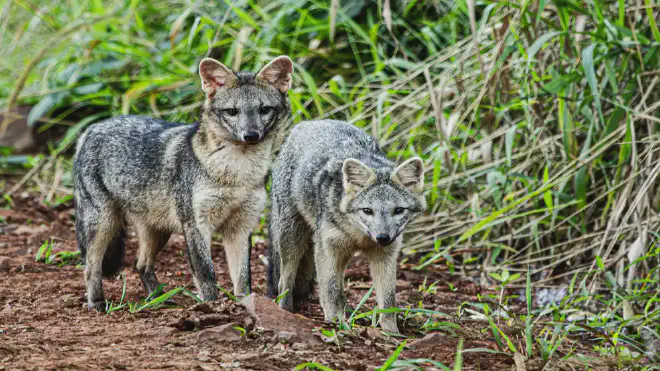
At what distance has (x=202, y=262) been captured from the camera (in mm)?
4711

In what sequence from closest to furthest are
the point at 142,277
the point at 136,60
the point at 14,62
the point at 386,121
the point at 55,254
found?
the point at 142,277 < the point at 55,254 < the point at 386,121 < the point at 136,60 < the point at 14,62

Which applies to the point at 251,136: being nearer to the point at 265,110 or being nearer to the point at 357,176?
the point at 265,110

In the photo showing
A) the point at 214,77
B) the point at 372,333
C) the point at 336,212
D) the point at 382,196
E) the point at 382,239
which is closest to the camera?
the point at 372,333

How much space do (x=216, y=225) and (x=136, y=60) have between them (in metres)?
4.16

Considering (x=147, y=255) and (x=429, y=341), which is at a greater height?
(x=147, y=255)

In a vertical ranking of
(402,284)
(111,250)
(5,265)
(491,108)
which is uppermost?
(491,108)

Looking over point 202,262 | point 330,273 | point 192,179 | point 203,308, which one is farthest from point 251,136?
point 203,308

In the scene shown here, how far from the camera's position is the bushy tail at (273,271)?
505cm

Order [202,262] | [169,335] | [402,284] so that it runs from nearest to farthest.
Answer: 1. [169,335]
2. [202,262]
3. [402,284]

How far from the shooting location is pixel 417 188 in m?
4.63

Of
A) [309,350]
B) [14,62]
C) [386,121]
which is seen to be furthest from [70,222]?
[309,350]

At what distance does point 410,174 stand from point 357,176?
0.99 ft

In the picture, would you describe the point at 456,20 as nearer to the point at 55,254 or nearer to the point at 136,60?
the point at 136,60

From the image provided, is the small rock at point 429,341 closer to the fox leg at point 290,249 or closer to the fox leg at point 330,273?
the fox leg at point 330,273
